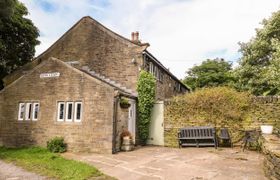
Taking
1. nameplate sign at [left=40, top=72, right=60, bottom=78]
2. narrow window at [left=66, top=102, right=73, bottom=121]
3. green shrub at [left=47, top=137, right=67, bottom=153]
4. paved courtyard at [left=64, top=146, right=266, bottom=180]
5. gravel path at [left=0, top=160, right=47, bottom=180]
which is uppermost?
nameplate sign at [left=40, top=72, right=60, bottom=78]

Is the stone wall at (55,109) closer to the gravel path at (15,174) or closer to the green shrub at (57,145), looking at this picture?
the green shrub at (57,145)

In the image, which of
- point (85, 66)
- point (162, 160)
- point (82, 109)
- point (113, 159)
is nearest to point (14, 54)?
point (85, 66)

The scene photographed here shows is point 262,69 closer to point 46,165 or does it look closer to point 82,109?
point 82,109

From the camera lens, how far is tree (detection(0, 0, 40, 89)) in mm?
22391

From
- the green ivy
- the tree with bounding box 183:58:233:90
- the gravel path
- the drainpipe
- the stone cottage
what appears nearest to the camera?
the gravel path

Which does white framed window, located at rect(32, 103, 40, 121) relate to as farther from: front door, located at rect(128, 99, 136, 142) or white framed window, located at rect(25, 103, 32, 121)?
front door, located at rect(128, 99, 136, 142)

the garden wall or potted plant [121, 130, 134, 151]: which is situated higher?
the garden wall

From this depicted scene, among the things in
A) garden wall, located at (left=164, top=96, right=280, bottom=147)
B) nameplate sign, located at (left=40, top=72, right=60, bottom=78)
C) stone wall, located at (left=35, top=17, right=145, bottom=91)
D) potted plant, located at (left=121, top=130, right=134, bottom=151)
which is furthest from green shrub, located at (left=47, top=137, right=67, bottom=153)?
garden wall, located at (left=164, top=96, right=280, bottom=147)

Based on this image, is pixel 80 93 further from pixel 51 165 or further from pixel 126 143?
pixel 51 165

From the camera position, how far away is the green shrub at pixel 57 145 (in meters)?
12.9

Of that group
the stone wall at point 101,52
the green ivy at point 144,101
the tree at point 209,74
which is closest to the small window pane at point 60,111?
the stone wall at point 101,52

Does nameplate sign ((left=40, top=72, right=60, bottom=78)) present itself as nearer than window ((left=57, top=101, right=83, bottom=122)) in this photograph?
No

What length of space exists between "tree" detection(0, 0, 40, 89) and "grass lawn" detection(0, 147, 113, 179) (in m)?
13.2

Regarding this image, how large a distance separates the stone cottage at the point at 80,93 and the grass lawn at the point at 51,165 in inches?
79.8
